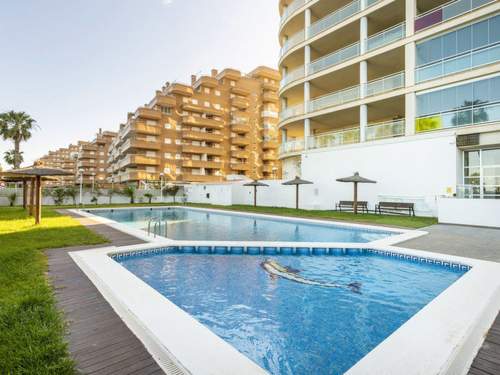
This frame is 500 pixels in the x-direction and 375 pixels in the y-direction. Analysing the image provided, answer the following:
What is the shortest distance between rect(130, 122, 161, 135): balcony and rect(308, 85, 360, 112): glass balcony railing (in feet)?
99.9

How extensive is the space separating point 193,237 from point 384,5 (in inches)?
813

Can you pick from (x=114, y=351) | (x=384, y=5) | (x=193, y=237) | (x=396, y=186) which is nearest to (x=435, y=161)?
(x=396, y=186)

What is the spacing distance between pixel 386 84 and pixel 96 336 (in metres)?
21.8

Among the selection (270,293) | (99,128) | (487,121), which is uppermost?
(99,128)

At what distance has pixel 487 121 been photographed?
14.8 metres

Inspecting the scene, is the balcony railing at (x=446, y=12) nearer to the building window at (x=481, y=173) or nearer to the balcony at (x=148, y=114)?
the building window at (x=481, y=173)

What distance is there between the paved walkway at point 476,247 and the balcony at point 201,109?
4415 centimetres

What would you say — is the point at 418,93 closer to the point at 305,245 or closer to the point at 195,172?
the point at 305,245

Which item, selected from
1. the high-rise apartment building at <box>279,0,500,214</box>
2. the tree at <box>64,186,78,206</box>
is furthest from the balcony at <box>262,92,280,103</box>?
the tree at <box>64,186,78,206</box>

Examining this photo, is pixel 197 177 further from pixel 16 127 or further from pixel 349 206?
pixel 349 206

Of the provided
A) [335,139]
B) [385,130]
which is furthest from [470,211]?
[335,139]

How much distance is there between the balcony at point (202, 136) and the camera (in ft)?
158

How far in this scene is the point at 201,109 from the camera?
50.2 metres

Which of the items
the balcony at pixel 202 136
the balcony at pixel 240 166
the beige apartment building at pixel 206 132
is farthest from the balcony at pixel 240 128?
the balcony at pixel 240 166
